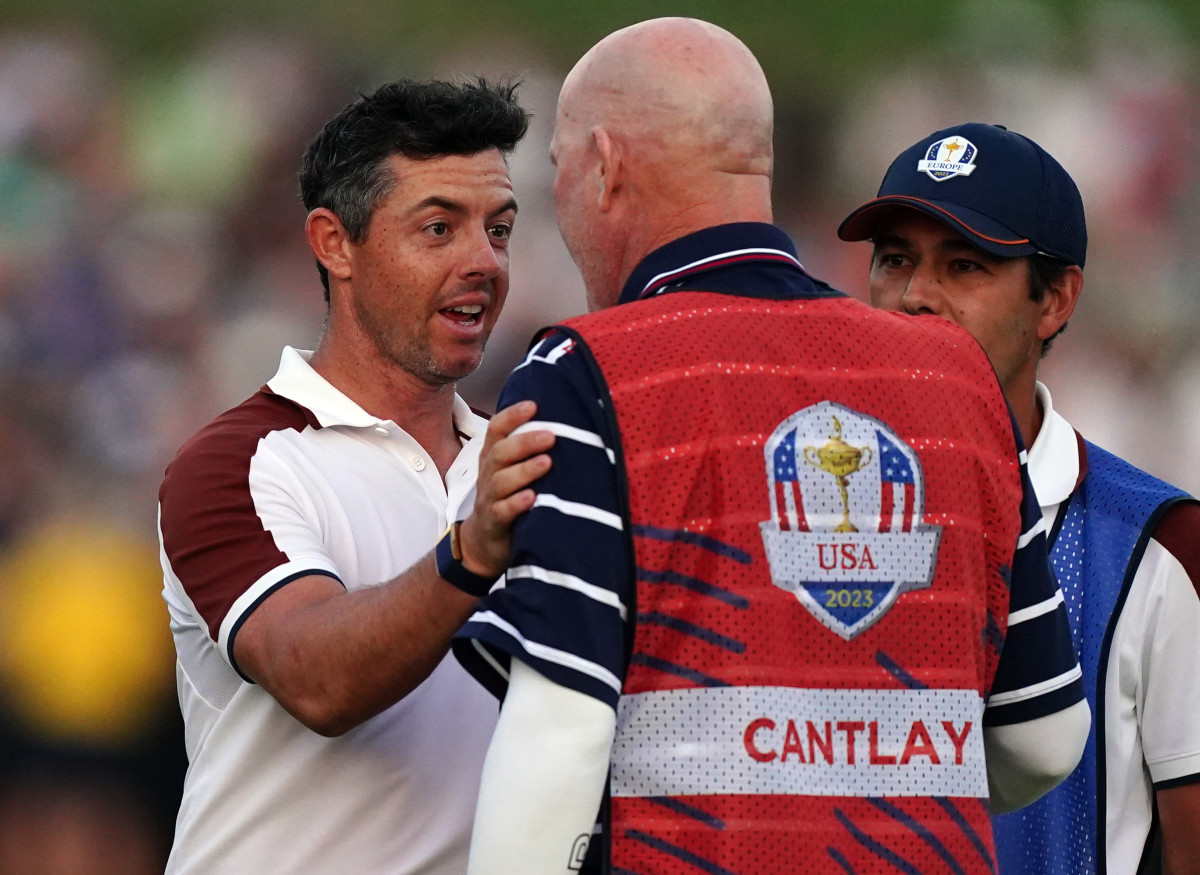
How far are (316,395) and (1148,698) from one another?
1236 mm

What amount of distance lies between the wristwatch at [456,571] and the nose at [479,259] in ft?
2.89

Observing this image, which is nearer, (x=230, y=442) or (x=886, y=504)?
(x=886, y=504)

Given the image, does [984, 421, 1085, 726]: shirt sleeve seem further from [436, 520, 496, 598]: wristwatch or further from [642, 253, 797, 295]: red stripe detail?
[436, 520, 496, 598]: wristwatch

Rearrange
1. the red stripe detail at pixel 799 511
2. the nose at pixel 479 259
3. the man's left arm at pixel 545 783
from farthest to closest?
the nose at pixel 479 259 → the red stripe detail at pixel 799 511 → the man's left arm at pixel 545 783

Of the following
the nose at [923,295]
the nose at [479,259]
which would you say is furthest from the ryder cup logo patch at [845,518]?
the nose at [479,259]

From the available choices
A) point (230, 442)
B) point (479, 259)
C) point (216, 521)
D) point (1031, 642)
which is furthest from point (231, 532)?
point (1031, 642)

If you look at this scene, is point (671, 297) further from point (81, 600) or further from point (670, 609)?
point (81, 600)

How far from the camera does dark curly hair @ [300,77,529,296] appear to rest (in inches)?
89.1

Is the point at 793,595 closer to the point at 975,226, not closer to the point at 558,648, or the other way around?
the point at 558,648

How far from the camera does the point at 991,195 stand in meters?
2.10

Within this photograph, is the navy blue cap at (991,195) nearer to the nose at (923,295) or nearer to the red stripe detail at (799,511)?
the nose at (923,295)

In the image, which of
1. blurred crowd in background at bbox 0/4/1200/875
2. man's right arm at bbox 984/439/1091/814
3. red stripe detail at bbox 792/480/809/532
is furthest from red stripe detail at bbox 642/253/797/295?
blurred crowd in background at bbox 0/4/1200/875

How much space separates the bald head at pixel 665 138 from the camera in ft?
4.58

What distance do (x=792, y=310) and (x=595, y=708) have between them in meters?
0.42
